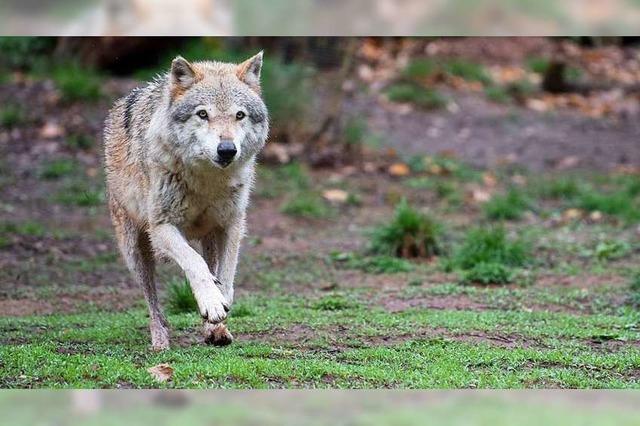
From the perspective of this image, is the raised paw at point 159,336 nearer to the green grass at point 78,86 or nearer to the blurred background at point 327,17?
the blurred background at point 327,17

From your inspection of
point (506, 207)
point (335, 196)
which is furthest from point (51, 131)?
point (506, 207)

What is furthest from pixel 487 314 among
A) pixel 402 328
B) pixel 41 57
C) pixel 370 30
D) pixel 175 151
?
pixel 41 57

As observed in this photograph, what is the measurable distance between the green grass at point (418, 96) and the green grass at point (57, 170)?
19.1ft

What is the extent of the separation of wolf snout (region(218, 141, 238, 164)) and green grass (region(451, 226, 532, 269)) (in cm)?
458

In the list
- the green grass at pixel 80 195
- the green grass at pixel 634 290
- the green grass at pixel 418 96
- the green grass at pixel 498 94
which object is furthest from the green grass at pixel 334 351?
the green grass at pixel 498 94

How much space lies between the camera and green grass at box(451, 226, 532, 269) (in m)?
11.0

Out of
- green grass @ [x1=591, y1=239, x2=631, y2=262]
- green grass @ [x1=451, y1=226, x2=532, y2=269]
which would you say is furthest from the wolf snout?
green grass @ [x1=591, y1=239, x2=631, y2=262]

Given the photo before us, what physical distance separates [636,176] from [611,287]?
4.97 m

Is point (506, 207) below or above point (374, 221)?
above

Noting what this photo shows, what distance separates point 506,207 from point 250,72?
254 inches

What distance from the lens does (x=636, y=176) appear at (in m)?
14.8

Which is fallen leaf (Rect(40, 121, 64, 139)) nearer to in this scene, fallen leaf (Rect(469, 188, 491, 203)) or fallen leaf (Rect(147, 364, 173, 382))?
fallen leaf (Rect(469, 188, 491, 203))

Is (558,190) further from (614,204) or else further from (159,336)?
(159,336)

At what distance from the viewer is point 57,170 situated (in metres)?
14.4
